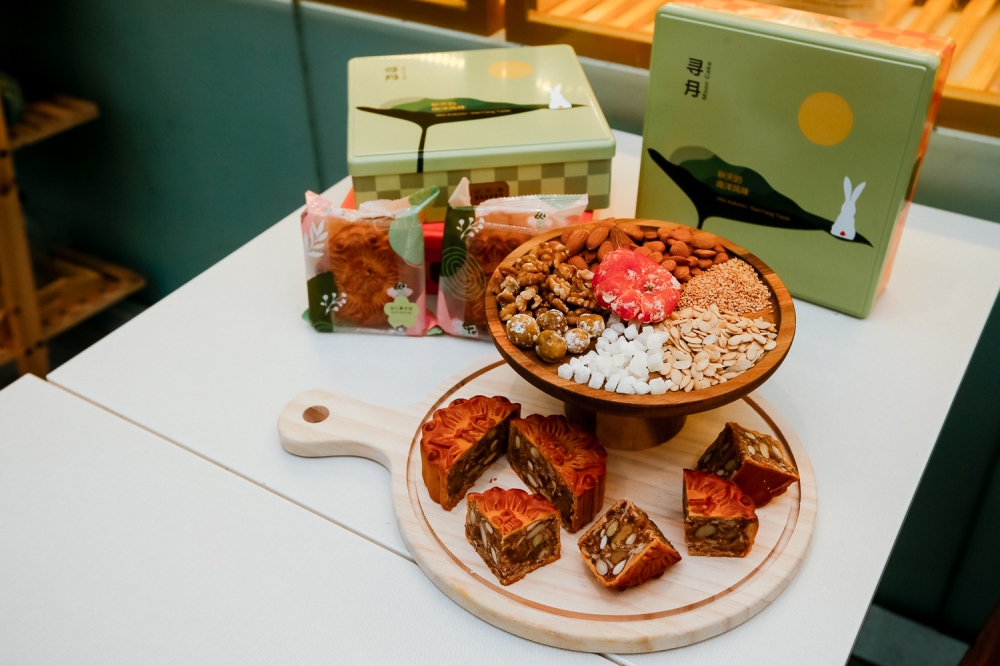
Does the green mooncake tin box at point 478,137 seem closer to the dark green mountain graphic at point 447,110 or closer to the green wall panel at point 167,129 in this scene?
the dark green mountain graphic at point 447,110

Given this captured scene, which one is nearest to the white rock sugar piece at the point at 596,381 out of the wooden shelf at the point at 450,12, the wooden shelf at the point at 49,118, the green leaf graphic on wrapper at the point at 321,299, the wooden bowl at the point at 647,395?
the wooden bowl at the point at 647,395

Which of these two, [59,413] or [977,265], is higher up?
[977,265]

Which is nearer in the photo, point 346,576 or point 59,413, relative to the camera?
point 346,576

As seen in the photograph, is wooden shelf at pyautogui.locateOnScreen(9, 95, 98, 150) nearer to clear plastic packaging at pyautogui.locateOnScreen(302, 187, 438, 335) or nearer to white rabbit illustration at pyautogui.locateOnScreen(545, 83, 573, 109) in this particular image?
clear plastic packaging at pyautogui.locateOnScreen(302, 187, 438, 335)

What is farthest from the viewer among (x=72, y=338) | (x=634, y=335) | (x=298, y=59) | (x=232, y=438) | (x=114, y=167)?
(x=72, y=338)

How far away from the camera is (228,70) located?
2.09 meters

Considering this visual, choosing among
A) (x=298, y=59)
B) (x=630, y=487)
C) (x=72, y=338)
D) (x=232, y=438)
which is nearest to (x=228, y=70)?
(x=298, y=59)

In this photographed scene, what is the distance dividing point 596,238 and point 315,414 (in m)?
0.40

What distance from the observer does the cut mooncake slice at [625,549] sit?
79 cm

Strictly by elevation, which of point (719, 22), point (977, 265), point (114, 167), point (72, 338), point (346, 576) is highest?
point (719, 22)

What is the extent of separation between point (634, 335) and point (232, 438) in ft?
1.64

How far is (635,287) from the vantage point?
92 cm

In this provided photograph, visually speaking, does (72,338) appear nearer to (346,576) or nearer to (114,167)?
(114,167)

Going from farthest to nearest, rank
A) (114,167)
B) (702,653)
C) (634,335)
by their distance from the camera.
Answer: (114,167)
(634,335)
(702,653)
